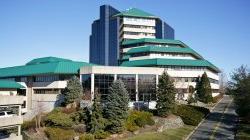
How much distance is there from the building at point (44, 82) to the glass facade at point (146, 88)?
39.5 feet

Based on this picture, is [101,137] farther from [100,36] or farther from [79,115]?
[100,36]

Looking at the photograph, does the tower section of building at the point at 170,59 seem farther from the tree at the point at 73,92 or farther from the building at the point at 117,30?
the tree at the point at 73,92

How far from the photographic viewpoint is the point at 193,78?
281ft

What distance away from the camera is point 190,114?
191ft

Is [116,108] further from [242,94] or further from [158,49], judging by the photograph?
[158,49]

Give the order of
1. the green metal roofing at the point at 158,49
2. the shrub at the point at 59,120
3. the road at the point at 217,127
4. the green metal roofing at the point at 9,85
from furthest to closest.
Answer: the green metal roofing at the point at 158,49 → the green metal roofing at the point at 9,85 → the road at the point at 217,127 → the shrub at the point at 59,120

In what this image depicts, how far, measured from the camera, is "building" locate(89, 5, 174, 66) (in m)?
103

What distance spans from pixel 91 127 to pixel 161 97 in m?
13.8

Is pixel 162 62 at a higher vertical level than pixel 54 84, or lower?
higher

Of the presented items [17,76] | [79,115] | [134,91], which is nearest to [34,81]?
[17,76]

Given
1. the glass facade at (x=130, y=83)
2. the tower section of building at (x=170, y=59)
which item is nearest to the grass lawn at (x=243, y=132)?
the glass facade at (x=130, y=83)

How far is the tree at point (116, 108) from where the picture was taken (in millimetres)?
45481

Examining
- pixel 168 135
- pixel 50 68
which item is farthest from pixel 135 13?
pixel 168 135

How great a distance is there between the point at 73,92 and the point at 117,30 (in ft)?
176
